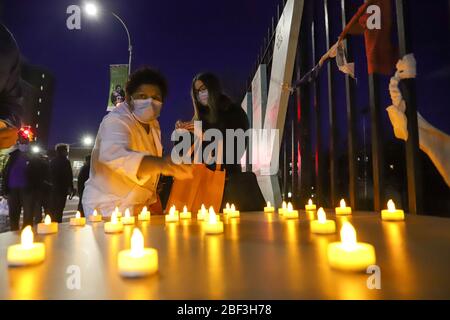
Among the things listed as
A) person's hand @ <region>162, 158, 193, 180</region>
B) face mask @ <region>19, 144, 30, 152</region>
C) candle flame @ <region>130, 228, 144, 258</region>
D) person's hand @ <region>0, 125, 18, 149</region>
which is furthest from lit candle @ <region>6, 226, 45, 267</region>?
face mask @ <region>19, 144, 30, 152</region>

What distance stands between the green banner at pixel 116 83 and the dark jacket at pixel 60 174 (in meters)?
1.45

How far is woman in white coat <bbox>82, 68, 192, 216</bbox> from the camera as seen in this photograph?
2.27 metres

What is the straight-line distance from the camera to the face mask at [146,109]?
2.77 m

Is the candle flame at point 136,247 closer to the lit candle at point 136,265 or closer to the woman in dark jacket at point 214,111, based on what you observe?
the lit candle at point 136,265

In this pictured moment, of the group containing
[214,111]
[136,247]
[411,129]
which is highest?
[214,111]

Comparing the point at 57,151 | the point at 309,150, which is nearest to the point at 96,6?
the point at 57,151

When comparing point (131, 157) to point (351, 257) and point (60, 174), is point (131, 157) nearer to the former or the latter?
point (351, 257)

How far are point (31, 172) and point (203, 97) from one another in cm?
403

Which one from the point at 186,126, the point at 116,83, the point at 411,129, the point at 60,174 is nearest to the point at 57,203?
the point at 60,174

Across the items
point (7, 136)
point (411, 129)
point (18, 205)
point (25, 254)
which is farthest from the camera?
point (18, 205)

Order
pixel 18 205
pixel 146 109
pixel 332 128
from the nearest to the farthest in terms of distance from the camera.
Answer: pixel 146 109
pixel 332 128
pixel 18 205

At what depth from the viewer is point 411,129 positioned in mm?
2377

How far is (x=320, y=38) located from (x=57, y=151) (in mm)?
5292

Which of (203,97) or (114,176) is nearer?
(114,176)
